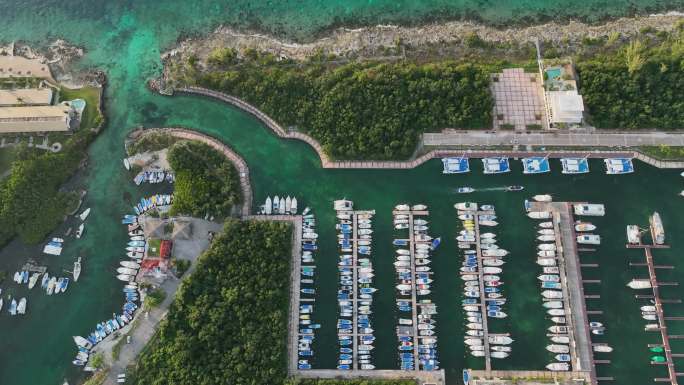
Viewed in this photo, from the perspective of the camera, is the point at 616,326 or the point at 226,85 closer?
the point at 616,326

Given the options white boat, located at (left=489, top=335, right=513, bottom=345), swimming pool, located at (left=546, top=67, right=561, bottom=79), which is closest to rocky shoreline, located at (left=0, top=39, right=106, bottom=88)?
swimming pool, located at (left=546, top=67, right=561, bottom=79)

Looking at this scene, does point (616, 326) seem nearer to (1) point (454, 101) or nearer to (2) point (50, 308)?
(1) point (454, 101)

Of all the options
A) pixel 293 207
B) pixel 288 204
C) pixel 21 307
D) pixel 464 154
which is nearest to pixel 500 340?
pixel 464 154

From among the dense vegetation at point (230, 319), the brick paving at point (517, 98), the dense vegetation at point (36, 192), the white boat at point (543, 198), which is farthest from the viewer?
the brick paving at point (517, 98)

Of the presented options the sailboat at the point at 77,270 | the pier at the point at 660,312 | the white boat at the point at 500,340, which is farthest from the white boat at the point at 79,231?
the pier at the point at 660,312

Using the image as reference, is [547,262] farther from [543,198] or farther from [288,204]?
[288,204]

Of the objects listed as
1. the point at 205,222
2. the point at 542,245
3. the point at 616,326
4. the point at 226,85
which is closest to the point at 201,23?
the point at 226,85

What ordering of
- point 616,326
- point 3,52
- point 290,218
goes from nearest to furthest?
1. point 616,326
2. point 290,218
3. point 3,52

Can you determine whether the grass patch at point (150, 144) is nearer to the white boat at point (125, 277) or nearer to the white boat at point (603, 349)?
the white boat at point (125, 277)
